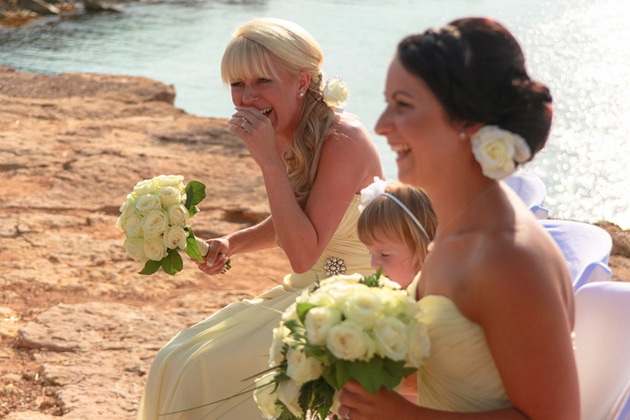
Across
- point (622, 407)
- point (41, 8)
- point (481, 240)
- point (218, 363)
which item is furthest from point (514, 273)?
point (41, 8)

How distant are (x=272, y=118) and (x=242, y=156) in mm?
4640

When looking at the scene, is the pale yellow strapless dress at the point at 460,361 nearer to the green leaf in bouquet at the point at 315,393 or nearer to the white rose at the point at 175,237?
the green leaf in bouquet at the point at 315,393

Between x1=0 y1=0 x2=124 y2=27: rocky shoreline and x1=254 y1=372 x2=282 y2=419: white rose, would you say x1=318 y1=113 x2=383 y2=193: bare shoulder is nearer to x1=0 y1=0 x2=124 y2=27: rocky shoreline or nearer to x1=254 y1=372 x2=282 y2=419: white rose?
x1=254 y1=372 x2=282 y2=419: white rose

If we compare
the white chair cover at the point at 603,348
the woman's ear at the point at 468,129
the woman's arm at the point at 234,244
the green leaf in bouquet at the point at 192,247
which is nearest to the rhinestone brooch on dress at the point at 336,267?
the woman's arm at the point at 234,244

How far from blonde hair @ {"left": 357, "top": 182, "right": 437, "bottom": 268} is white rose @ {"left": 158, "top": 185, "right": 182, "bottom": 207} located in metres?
0.69

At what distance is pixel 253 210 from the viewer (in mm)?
6316

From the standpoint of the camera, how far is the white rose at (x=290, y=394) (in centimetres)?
179

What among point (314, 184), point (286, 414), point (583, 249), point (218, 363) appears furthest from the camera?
point (314, 184)

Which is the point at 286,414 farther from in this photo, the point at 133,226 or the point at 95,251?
the point at 95,251

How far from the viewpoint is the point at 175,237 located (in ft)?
9.11

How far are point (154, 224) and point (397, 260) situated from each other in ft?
2.74

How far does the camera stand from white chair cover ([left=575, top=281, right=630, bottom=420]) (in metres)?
2.07

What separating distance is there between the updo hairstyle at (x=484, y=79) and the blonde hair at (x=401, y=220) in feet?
2.66

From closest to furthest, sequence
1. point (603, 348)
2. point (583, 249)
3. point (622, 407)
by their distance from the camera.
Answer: point (622, 407) → point (603, 348) → point (583, 249)
